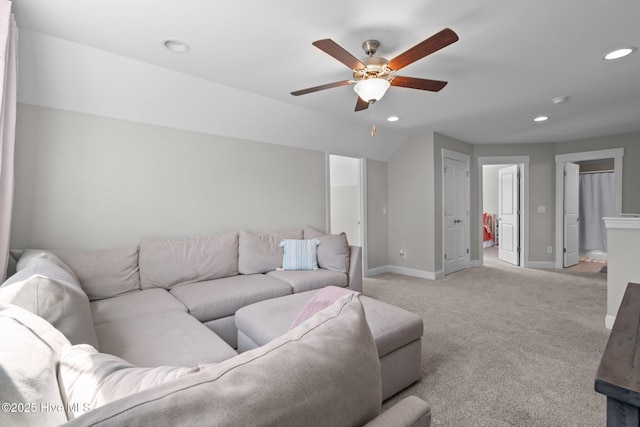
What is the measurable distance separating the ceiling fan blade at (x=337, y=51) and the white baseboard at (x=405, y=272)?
3.54 metres

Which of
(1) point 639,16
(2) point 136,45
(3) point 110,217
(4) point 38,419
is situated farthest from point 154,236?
(1) point 639,16

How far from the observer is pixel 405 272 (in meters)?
4.91

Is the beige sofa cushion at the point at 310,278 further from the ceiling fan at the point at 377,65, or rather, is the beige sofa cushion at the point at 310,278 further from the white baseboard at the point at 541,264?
the white baseboard at the point at 541,264

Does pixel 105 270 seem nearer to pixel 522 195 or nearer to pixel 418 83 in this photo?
pixel 418 83

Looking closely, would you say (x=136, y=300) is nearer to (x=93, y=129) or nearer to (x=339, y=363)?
(x=93, y=129)

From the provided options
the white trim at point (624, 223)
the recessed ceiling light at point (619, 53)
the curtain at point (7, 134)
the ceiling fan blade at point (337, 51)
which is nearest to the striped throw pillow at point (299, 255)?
the ceiling fan blade at point (337, 51)

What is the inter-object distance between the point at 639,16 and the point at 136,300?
3.94 metres

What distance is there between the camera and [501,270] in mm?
5066

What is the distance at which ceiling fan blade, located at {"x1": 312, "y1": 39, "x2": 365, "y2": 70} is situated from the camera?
161 cm

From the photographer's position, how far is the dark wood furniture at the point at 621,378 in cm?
82

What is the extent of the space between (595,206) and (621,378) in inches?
294

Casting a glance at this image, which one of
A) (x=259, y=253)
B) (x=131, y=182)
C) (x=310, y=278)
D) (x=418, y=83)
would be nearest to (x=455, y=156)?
(x=418, y=83)

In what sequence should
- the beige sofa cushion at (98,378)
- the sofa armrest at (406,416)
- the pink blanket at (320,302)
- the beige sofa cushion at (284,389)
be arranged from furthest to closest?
the pink blanket at (320,302) → the sofa armrest at (406,416) → the beige sofa cushion at (98,378) → the beige sofa cushion at (284,389)

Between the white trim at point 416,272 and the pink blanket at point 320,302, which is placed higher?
the pink blanket at point 320,302
